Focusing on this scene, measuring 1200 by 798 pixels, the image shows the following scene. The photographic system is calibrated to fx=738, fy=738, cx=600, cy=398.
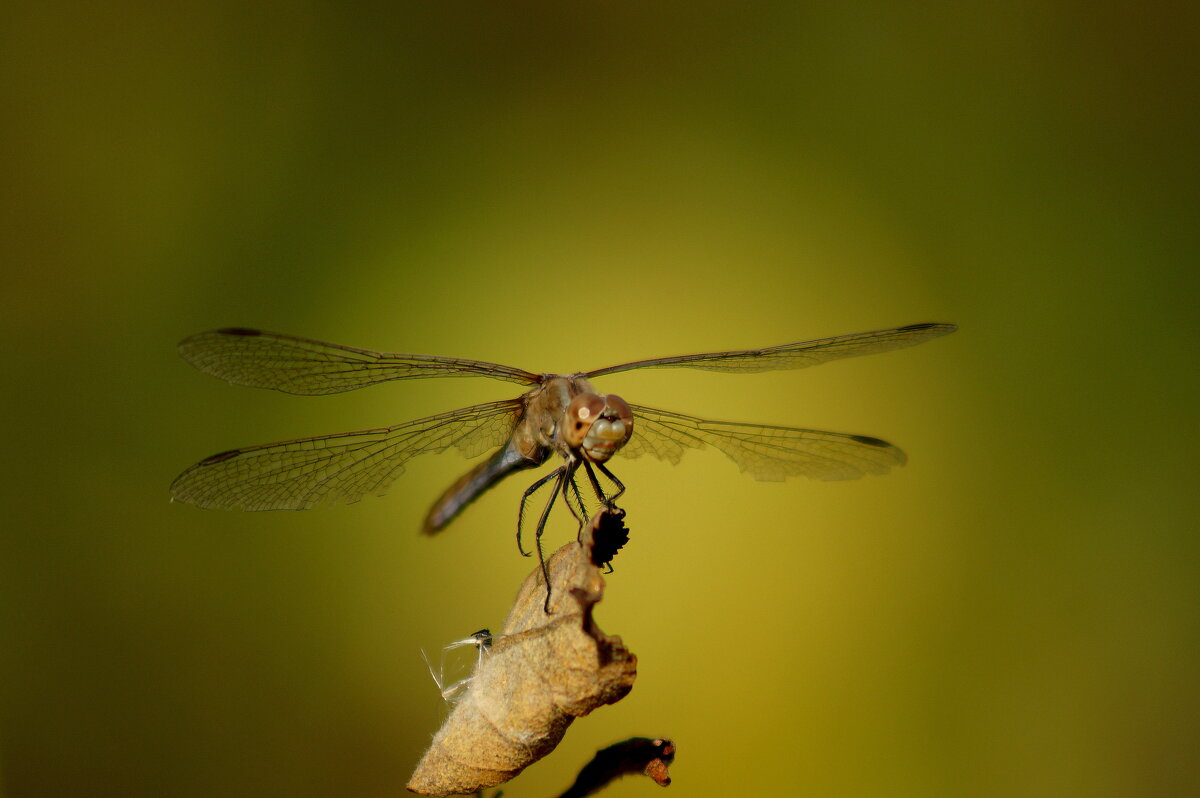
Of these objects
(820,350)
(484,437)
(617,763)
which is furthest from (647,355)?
(617,763)

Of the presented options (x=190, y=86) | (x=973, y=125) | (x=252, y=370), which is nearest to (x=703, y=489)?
(x=252, y=370)

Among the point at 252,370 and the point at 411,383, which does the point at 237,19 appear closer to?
the point at 411,383

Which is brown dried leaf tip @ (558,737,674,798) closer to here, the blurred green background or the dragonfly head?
the dragonfly head

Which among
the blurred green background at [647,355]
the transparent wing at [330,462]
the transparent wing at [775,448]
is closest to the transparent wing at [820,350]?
the transparent wing at [775,448]

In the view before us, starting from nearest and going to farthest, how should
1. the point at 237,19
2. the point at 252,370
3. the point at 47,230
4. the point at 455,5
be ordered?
the point at 252,370
the point at 47,230
the point at 237,19
the point at 455,5

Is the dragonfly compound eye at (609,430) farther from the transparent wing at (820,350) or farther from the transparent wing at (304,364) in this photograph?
the transparent wing at (820,350)
